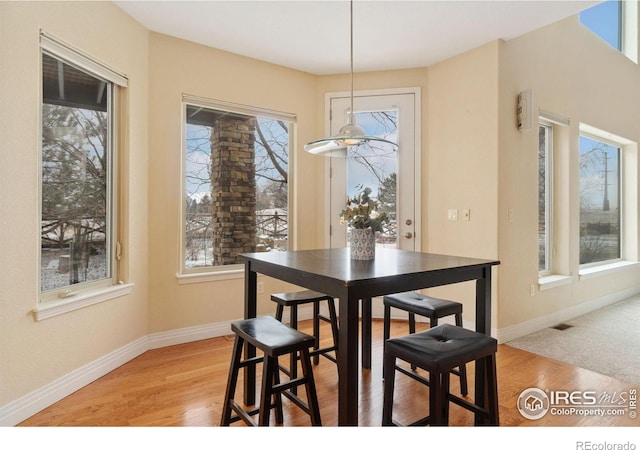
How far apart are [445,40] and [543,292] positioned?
2.58m

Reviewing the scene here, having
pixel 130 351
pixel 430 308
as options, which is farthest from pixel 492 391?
pixel 130 351

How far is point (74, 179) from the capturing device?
255cm

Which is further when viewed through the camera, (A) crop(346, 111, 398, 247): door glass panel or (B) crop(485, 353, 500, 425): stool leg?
(A) crop(346, 111, 398, 247): door glass panel

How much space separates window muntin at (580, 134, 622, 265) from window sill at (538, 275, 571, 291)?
929 mm

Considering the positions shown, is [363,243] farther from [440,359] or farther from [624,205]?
[624,205]

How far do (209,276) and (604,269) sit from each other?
4.65 meters

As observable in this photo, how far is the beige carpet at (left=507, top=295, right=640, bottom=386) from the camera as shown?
9.15ft

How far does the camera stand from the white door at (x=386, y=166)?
3.98 meters

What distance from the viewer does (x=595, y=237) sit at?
192 inches

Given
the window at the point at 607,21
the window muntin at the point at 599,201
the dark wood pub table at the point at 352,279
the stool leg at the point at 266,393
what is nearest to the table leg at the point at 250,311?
the dark wood pub table at the point at 352,279

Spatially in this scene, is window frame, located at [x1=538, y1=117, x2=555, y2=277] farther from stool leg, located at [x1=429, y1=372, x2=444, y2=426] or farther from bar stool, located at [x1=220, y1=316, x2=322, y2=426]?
bar stool, located at [x1=220, y1=316, x2=322, y2=426]

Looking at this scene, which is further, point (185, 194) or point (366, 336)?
point (185, 194)

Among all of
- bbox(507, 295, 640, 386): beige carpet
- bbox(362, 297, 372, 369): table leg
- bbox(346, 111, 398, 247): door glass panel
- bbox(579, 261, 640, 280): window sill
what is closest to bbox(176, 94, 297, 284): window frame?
bbox(346, 111, 398, 247): door glass panel

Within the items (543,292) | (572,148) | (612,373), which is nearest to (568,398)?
(612,373)
